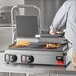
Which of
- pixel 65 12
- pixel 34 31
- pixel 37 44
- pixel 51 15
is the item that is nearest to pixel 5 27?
pixel 51 15

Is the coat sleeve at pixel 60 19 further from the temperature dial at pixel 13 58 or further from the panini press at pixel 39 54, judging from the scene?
the temperature dial at pixel 13 58

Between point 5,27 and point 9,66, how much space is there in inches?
125

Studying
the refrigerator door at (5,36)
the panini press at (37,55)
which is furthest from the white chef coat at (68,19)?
the refrigerator door at (5,36)

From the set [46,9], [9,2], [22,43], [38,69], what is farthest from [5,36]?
[38,69]

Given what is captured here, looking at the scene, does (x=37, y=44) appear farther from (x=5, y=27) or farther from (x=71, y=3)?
(x=5, y=27)

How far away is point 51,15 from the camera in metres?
5.81

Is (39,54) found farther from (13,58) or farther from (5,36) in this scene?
(5,36)

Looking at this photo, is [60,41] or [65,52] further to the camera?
[60,41]

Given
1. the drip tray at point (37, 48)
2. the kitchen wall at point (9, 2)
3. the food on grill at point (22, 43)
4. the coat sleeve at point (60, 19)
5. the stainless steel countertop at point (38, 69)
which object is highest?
the kitchen wall at point (9, 2)

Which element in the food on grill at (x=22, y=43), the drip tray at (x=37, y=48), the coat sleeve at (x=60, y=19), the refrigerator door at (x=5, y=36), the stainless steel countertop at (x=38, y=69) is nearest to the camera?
the stainless steel countertop at (x=38, y=69)

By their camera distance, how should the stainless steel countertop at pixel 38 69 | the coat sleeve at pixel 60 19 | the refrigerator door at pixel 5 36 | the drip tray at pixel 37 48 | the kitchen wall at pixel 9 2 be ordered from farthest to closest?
the kitchen wall at pixel 9 2 → the refrigerator door at pixel 5 36 → the coat sleeve at pixel 60 19 → the drip tray at pixel 37 48 → the stainless steel countertop at pixel 38 69

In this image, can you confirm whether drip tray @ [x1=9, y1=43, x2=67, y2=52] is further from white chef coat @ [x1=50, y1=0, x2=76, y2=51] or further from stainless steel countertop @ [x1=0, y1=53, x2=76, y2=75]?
white chef coat @ [x1=50, y1=0, x2=76, y2=51]

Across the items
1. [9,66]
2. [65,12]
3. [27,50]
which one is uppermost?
[65,12]

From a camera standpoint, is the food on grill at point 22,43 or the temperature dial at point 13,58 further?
the food on grill at point 22,43
